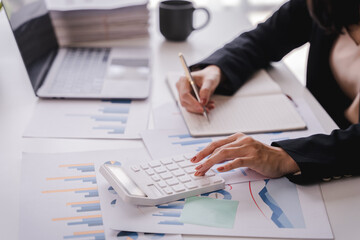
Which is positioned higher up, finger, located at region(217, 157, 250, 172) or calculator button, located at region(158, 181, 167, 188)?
calculator button, located at region(158, 181, 167, 188)

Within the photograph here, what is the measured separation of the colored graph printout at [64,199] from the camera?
686 millimetres

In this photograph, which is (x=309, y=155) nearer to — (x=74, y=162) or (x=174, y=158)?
(x=174, y=158)

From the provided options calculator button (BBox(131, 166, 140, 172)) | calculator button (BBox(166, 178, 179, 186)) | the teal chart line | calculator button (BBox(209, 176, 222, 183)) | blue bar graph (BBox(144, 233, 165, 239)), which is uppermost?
calculator button (BBox(131, 166, 140, 172))

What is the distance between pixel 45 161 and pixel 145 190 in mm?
233

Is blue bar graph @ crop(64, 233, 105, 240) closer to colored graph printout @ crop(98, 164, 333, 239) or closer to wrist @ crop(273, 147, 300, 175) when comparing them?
colored graph printout @ crop(98, 164, 333, 239)

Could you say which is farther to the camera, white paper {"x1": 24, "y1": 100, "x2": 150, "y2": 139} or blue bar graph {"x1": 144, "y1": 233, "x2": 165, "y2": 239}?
white paper {"x1": 24, "y1": 100, "x2": 150, "y2": 139}

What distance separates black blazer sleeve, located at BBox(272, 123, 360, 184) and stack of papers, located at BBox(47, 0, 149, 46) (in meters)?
0.74

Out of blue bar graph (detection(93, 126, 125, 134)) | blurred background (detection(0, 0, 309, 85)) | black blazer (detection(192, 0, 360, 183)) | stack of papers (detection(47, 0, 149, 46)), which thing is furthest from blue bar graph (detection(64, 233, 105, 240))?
blurred background (detection(0, 0, 309, 85))

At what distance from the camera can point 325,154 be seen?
2.74 ft

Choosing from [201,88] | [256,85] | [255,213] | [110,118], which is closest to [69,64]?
[110,118]

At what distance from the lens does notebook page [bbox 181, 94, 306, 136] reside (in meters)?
0.97

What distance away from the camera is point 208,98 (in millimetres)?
1050

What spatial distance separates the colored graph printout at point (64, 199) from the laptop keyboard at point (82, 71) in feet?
0.95

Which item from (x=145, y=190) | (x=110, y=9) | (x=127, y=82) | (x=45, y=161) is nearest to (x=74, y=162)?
(x=45, y=161)
